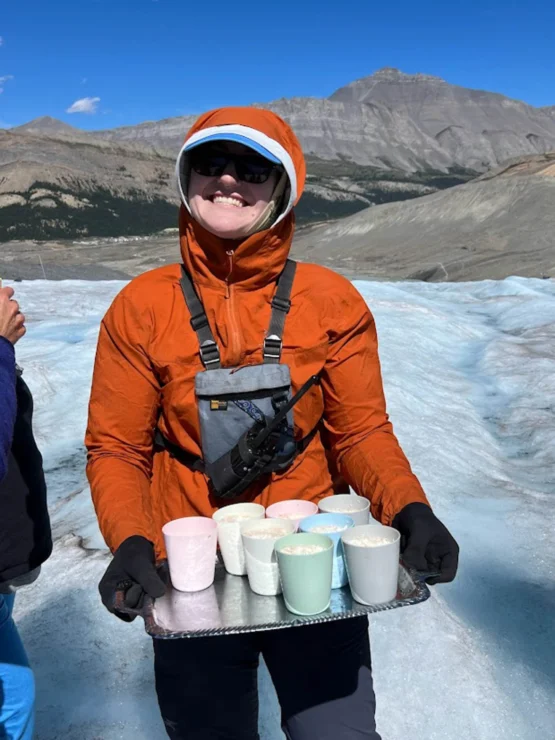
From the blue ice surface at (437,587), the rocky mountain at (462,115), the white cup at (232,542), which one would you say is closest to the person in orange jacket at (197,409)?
the white cup at (232,542)

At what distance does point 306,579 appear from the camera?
4.08ft

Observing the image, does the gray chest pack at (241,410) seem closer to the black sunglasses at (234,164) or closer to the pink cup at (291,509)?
the pink cup at (291,509)

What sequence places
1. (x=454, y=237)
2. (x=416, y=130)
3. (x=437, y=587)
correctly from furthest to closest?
(x=416, y=130)
(x=454, y=237)
(x=437, y=587)

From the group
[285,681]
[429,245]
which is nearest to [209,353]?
[285,681]

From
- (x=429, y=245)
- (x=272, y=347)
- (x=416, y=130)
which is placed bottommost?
(x=429, y=245)

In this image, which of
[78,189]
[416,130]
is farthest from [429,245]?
[416,130]

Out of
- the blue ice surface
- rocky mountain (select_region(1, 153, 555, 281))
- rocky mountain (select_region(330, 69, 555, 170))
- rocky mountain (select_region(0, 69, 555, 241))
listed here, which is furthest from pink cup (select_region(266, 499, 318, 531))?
rocky mountain (select_region(330, 69, 555, 170))

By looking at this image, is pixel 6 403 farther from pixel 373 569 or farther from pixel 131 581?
pixel 373 569

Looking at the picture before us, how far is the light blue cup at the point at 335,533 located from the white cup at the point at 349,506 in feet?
0.10

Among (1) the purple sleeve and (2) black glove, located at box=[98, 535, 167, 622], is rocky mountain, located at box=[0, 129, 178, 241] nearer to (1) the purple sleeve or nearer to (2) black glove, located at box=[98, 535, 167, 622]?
(1) the purple sleeve

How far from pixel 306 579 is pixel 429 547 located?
259 mm

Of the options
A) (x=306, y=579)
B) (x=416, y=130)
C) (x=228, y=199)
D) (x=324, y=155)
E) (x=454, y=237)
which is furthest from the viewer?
(x=416, y=130)

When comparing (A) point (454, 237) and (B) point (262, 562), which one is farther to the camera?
(A) point (454, 237)

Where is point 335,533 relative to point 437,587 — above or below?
above
